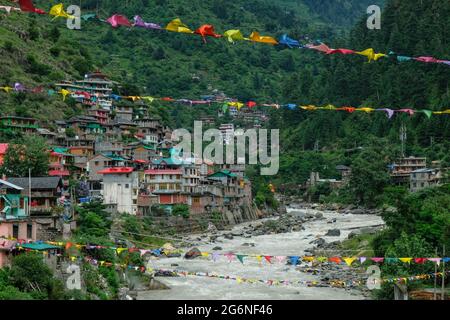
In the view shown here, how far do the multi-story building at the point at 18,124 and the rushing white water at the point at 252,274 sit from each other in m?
17.0

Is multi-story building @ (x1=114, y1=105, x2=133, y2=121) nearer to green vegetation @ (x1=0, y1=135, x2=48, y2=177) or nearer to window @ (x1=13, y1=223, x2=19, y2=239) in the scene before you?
green vegetation @ (x1=0, y1=135, x2=48, y2=177)

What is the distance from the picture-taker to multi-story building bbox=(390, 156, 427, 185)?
72.4m

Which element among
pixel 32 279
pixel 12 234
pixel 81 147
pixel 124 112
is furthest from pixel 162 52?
pixel 32 279

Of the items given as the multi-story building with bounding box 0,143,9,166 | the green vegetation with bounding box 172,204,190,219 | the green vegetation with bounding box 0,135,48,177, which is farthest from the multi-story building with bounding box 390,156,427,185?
the multi-story building with bounding box 0,143,9,166

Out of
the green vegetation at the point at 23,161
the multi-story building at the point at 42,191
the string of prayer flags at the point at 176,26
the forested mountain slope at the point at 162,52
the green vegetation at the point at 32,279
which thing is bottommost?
the green vegetation at the point at 32,279

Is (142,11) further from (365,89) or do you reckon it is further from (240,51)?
(365,89)

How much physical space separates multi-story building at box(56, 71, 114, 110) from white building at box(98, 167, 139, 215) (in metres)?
18.0

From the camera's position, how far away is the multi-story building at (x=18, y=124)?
5534 cm

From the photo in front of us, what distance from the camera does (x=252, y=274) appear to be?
3575 cm

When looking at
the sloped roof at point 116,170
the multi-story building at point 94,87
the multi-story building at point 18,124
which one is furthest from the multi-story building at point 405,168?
the multi-story building at point 18,124

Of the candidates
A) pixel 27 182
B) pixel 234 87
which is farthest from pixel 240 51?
pixel 27 182

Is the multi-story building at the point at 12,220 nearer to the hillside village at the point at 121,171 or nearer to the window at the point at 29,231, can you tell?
the window at the point at 29,231
